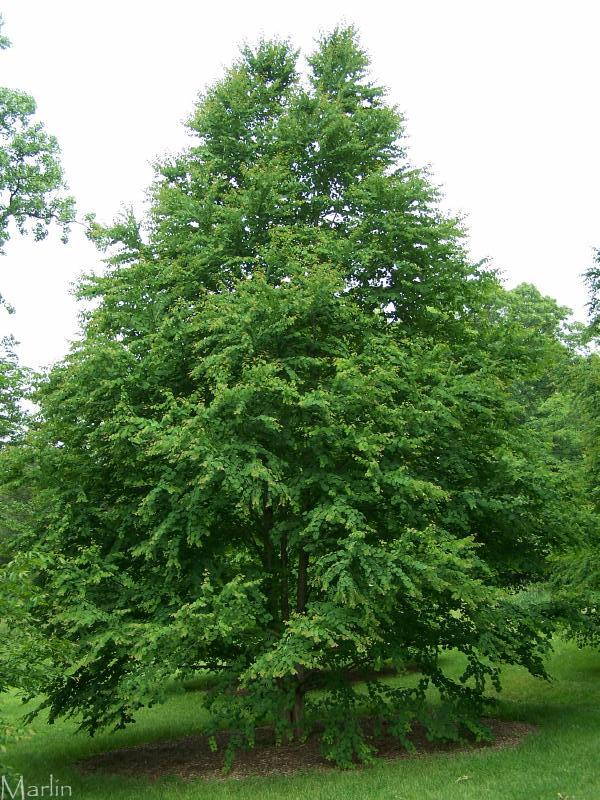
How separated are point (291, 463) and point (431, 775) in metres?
4.26

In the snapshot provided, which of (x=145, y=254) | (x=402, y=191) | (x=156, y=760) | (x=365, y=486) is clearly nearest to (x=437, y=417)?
(x=365, y=486)

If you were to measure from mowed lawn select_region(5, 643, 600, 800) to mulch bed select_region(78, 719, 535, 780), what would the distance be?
1.12ft

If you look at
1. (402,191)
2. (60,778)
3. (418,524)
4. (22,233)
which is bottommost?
(60,778)

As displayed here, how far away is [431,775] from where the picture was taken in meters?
8.46

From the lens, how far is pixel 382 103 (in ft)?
44.1

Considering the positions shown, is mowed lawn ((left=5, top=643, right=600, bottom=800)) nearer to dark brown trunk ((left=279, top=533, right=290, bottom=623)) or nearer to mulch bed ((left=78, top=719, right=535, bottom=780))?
mulch bed ((left=78, top=719, right=535, bottom=780))

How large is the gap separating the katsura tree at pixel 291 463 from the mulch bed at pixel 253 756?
0.46 metres

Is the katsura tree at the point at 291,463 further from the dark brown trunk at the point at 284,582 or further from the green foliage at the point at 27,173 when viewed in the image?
the green foliage at the point at 27,173

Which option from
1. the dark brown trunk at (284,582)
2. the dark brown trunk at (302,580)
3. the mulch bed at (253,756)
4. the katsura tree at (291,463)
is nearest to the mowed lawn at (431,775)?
the mulch bed at (253,756)

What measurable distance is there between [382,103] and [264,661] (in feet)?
34.2

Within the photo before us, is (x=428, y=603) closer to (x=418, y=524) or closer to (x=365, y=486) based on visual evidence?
(x=418, y=524)

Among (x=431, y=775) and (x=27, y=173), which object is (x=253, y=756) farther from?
(x=27, y=173)

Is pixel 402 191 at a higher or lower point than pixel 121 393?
higher

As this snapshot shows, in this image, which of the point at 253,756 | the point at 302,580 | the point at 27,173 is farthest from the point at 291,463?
the point at 27,173
